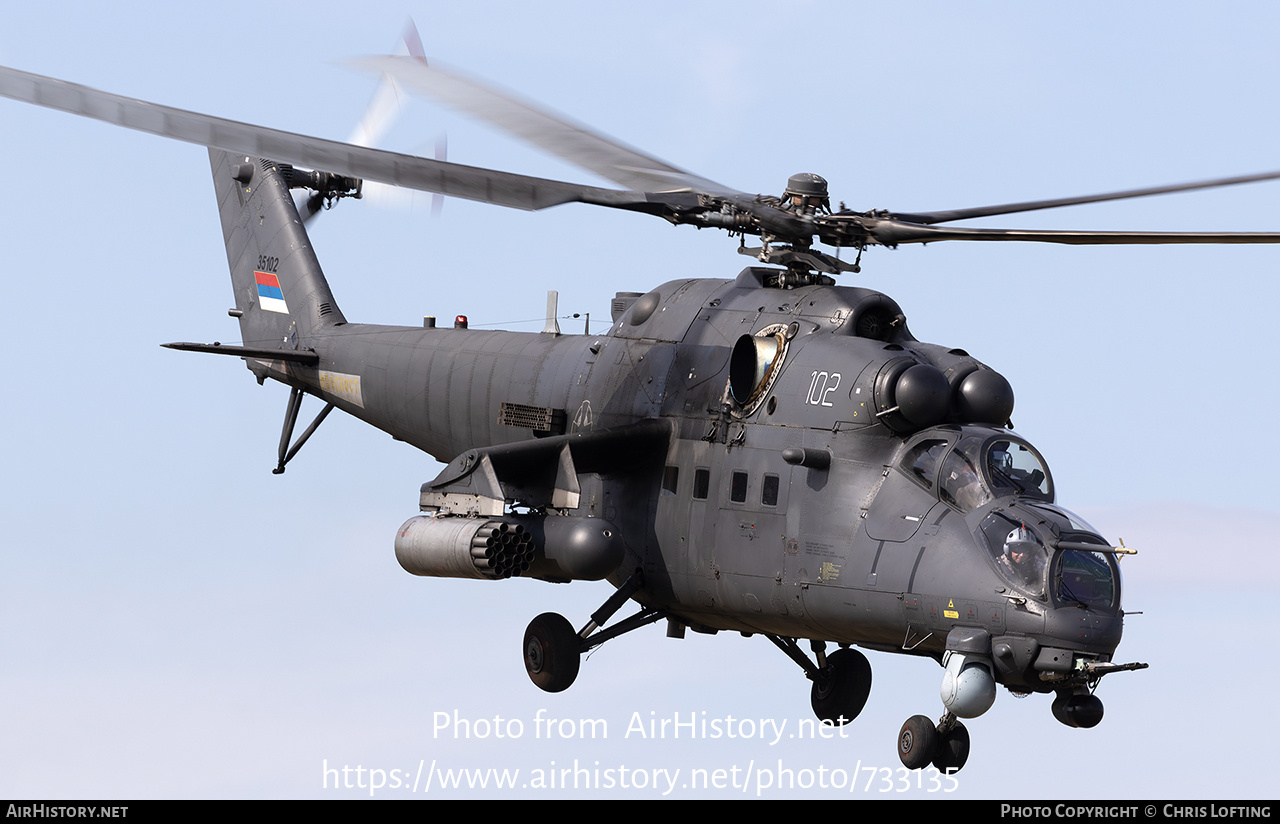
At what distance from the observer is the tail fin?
861 inches

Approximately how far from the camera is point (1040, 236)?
13359mm

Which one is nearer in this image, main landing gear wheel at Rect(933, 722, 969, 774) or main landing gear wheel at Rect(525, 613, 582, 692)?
main landing gear wheel at Rect(933, 722, 969, 774)

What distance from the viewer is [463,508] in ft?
53.7

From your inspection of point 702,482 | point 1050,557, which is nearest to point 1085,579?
point 1050,557

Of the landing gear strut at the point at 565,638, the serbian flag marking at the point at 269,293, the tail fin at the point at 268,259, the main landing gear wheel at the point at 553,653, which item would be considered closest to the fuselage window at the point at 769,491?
the landing gear strut at the point at 565,638

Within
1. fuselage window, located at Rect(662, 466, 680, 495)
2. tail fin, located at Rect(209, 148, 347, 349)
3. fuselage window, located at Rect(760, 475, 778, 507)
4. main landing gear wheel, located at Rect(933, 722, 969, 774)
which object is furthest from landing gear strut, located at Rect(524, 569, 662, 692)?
tail fin, located at Rect(209, 148, 347, 349)

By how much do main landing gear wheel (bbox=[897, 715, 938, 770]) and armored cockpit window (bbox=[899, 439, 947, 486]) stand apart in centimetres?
217

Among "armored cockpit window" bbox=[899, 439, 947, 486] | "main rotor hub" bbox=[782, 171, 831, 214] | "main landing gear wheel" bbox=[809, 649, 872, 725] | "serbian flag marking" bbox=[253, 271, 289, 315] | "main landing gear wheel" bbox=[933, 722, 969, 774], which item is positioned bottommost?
"main landing gear wheel" bbox=[809, 649, 872, 725]

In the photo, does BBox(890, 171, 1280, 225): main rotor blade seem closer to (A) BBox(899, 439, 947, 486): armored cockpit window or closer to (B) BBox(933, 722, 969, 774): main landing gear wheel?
(A) BBox(899, 439, 947, 486): armored cockpit window

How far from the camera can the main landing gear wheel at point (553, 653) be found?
1706 centimetres

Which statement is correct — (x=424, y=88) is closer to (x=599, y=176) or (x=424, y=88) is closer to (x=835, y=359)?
(x=599, y=176)

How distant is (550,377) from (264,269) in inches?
253

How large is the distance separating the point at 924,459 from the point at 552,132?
4945 millimetres

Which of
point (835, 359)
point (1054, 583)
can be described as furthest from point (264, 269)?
point (1054, 583)
